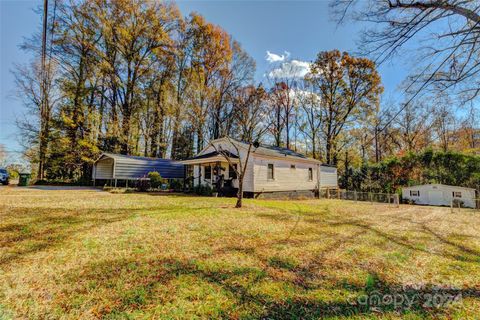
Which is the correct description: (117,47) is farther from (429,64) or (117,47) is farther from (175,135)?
(429,64)

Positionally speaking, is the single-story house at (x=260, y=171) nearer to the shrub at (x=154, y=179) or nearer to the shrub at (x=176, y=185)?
the shrub at (x=176, y=185)

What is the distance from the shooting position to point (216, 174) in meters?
15.0

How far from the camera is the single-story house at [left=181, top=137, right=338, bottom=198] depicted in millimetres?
13500

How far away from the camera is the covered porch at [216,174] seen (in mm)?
13477

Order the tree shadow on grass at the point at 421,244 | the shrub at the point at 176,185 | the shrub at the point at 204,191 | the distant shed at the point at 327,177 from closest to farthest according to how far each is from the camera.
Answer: the tree shadow on grass at the point at 421,244, the shrub at the point at 204,191, the shrub at the point at 176,185, the distant shed at the point at 327,177

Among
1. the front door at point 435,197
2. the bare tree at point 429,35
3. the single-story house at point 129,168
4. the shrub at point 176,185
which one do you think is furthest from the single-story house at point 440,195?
the single-story house at point 129,168

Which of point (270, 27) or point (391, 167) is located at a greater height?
point (270, 27)

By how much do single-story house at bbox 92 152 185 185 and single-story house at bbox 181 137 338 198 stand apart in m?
1.98

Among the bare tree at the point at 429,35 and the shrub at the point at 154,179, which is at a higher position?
the bare tree at the point at 429,35

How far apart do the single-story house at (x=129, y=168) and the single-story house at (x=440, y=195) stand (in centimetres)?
2026

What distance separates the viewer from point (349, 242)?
185 inches

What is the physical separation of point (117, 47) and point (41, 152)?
1164cm

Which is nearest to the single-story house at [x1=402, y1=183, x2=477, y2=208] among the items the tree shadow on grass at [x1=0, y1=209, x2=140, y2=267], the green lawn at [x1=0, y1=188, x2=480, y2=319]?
the green lawn at [x1=0, y1=188, x2=480, y2=319]

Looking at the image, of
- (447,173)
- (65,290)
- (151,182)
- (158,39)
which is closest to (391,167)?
(447,173)
